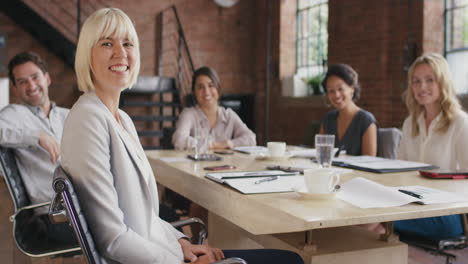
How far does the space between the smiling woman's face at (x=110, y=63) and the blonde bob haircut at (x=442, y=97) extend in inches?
65.0

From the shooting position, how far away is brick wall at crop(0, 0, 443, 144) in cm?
521

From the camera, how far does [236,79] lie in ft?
25.5

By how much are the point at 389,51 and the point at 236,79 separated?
2.90 meters

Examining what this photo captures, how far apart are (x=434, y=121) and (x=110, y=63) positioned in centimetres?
173

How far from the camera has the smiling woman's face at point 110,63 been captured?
1.30 m

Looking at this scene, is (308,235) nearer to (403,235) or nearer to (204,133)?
(403,235)

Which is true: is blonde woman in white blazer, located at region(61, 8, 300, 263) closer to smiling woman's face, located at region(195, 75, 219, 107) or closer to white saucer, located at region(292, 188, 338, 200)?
white saucer, located at region(292, 188, 338, 200)

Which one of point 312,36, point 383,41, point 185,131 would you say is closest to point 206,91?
point 185,131

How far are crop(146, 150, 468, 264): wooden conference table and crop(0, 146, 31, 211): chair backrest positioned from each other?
0.58 metres

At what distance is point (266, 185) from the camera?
1.58 meters

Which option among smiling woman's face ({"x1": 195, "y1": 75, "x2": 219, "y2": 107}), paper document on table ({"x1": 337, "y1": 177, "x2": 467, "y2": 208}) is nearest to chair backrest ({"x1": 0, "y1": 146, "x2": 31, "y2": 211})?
paper document on table ({"x1": 337, "y1": 177, "x2": 467, "y2": 208})

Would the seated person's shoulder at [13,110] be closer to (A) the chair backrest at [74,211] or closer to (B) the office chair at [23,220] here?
(B) the office chair at [23,220]

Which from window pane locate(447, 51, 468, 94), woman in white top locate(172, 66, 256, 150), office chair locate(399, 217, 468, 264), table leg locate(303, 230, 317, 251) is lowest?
office chair locate(399, 217, 468, 264)

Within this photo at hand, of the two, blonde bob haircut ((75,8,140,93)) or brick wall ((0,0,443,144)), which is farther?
brick wall ((0,0,443,144))
